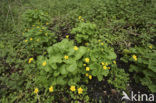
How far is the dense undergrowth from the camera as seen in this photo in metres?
→ 1.83

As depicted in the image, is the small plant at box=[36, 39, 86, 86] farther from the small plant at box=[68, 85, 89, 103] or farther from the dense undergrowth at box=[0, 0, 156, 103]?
the small plant at box=[68, 85, 89, 103]

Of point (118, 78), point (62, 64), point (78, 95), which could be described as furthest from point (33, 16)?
point (118, 78)

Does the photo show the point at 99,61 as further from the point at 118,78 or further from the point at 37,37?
the point at 37,37

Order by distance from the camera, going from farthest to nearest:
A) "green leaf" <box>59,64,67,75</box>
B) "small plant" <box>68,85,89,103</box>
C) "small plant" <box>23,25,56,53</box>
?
"small plant" <box>23,25,56,53</box> → "small plant" <box>68,85,89,103</box> → "green leaf" <box>59,64,67,75</box>

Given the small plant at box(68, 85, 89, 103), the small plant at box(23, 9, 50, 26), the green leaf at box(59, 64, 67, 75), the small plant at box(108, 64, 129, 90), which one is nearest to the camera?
the green leaf at box(59, 64, 67, 75)

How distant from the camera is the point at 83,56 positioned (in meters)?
1.98

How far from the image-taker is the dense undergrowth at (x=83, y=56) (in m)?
1.83

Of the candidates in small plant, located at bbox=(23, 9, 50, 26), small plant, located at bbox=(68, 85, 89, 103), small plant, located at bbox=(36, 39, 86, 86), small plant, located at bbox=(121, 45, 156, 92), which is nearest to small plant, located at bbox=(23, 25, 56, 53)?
small plant, located at bbox=(23, 9, 50, 26)

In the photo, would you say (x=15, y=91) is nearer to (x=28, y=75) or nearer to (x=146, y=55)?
(x=28, y=75)

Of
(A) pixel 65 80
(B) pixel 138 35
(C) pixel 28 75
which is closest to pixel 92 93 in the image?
(A) pixel 65 80

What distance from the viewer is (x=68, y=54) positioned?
177 centimetres

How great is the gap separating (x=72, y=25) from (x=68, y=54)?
2096 mm

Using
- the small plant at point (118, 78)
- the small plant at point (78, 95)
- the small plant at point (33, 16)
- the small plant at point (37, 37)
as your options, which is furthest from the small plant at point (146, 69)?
the small plant at point (33, 16)

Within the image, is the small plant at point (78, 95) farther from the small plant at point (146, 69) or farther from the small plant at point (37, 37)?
the small plant at point (37, 37)
